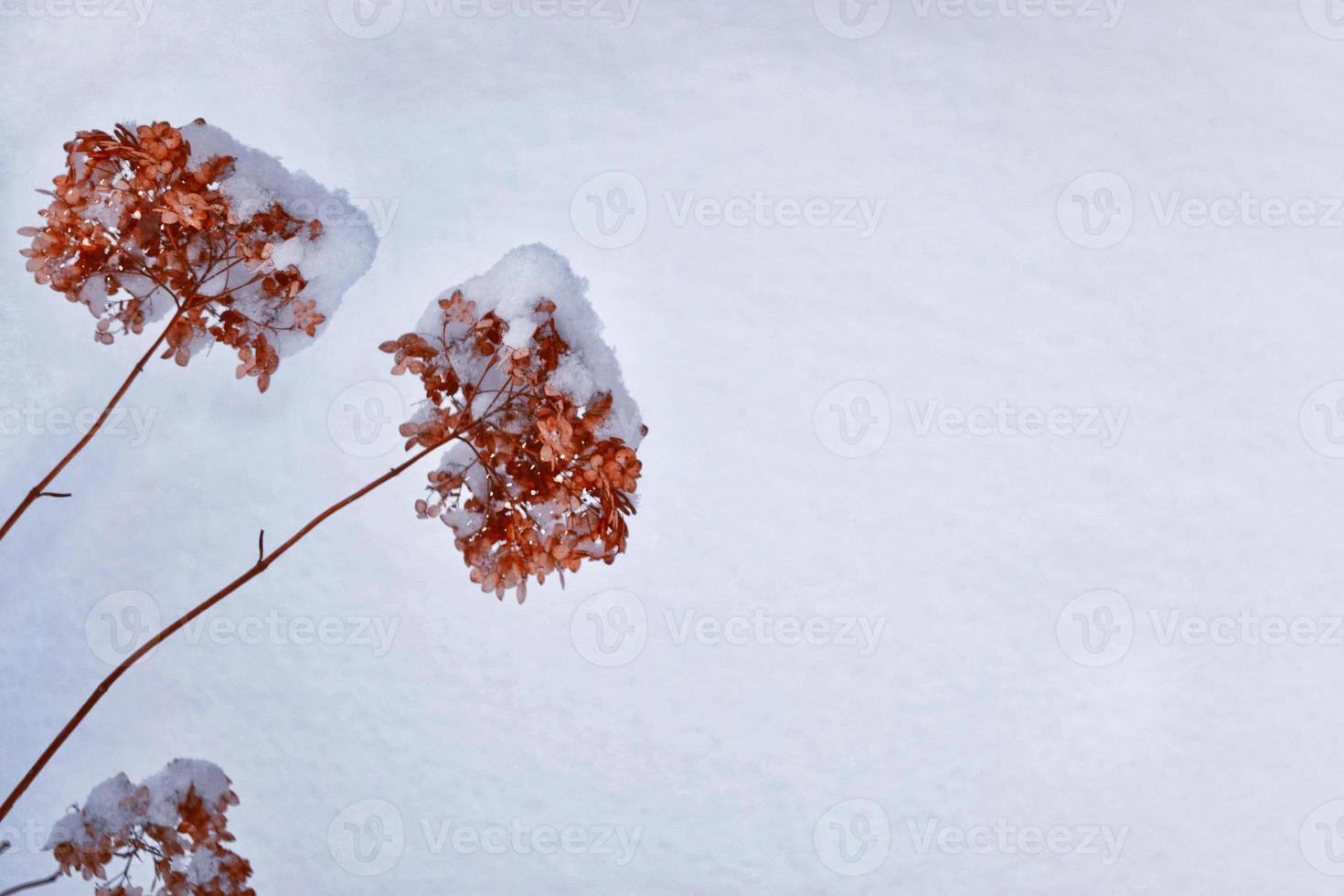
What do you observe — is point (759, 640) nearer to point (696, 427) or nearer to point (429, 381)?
point (696, 427)

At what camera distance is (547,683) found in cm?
272

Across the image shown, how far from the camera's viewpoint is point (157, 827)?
4.05 ft

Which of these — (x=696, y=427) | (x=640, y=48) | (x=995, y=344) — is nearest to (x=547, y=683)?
(x=696, y=427)
